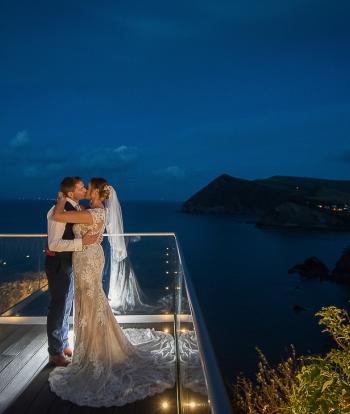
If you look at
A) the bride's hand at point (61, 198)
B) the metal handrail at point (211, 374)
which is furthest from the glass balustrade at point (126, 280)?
the metal handrail at point (211, 374)

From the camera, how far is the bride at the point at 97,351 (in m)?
2.88

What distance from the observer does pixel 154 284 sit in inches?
205

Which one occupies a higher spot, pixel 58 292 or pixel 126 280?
pixel 58 292

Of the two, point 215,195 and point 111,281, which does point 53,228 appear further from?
point 215,195

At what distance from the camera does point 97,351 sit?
3.20m

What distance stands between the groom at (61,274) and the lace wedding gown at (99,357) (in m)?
0.08

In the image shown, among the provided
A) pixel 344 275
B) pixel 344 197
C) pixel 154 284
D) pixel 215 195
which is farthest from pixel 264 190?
pixel 154 284

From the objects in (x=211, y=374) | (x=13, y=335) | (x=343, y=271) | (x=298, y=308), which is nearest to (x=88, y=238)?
(x=13, y=335)

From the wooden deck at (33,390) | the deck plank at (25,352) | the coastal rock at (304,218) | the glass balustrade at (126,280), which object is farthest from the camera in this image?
the coastal rock at (304,218)

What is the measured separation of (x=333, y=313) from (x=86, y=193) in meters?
2.25

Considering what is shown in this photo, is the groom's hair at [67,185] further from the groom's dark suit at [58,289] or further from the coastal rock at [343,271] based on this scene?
the coastal rock at [343,271]

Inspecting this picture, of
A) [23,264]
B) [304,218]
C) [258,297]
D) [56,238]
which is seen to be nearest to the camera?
[56,238]

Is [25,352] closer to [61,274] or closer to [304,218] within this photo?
[61,274]

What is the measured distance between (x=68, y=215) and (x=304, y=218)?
83.2m
